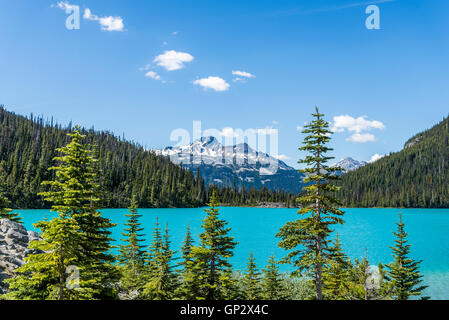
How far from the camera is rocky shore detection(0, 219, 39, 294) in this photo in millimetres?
16672

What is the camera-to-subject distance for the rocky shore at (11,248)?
1667 cm

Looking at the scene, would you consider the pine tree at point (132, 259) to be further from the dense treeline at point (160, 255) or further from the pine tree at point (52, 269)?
the pine tree at point (52, 269)

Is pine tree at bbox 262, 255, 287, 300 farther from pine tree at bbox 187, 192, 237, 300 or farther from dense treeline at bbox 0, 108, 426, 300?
pine tree at bbox 187, 192, 237, 300

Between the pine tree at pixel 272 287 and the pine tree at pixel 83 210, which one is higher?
the pine tree at pixel 83 210

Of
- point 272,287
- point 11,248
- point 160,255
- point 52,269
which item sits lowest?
point 272,287

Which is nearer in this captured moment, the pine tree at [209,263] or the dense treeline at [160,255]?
the dense treeline at [160,255]

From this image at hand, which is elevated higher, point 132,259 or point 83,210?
point 83,210

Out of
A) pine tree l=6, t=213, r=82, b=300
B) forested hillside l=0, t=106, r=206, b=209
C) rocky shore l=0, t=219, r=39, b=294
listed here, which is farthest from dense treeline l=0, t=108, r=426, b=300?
forested hillside l=0, t=106, r=206, b=209

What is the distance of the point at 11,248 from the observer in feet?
62.9

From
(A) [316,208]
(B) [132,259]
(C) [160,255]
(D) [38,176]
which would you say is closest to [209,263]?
(C) [160,255]

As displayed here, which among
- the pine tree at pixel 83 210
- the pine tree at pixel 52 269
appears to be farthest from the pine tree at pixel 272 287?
the pine tree at pixel 52 269

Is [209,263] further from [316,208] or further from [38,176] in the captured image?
[38,176]
